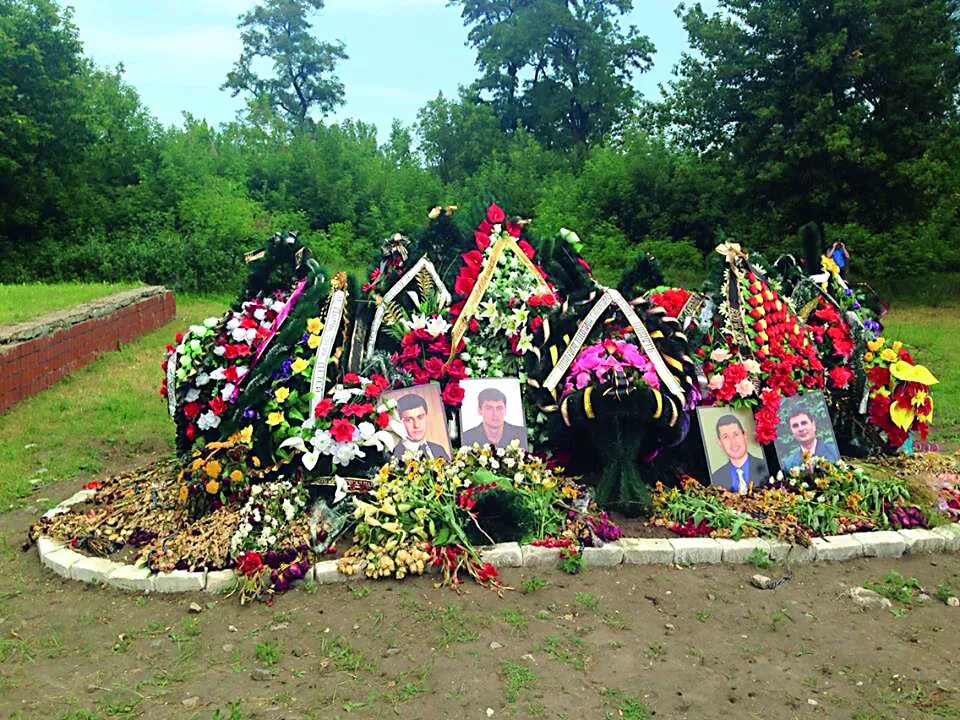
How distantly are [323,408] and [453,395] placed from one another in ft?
2.80

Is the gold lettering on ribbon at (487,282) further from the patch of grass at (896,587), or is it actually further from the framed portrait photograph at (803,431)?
the patch of grass at (896,587)

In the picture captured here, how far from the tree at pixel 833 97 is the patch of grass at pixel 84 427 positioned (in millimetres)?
11552

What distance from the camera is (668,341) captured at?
5.34 metres

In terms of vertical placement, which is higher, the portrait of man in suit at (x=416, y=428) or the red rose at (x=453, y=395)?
the red rose at (x=453, y=395)

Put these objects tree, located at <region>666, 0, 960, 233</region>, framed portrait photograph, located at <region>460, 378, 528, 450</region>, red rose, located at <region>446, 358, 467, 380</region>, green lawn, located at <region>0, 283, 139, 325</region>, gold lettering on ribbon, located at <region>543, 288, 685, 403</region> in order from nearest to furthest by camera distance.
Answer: gold lettering on ribbon, located at <region>543, 288, 685, 403</region>
framed portrait photograph, located at <region>460, 378, 528, 450</region>
red rose, located at <region>446, 358, 467, 380</region>
green lawn, located at <region>0, 283, 139, 325</region>
tree, located at <region>666, 0, 960, 233</region>

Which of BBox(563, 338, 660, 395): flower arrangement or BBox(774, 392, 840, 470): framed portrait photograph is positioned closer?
BBox(563, 338, 660, 395): flower arrangement

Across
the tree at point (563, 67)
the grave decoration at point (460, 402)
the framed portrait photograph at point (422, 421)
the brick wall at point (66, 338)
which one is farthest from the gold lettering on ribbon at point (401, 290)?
the tree at point (563, 67)

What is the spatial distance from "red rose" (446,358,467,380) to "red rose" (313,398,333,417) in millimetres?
842

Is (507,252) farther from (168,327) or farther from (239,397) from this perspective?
(168,327)

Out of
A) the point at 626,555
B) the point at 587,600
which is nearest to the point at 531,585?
the point at 587,600

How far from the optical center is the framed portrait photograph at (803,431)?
5.45 m

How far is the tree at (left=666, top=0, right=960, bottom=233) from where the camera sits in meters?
15.8

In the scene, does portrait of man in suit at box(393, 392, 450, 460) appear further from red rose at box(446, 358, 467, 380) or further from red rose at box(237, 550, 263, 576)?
red rose at box(237, 550, 263, 576)

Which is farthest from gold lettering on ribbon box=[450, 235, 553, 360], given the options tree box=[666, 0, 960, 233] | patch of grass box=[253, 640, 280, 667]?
tree box=[666, 0, 960, 233]
